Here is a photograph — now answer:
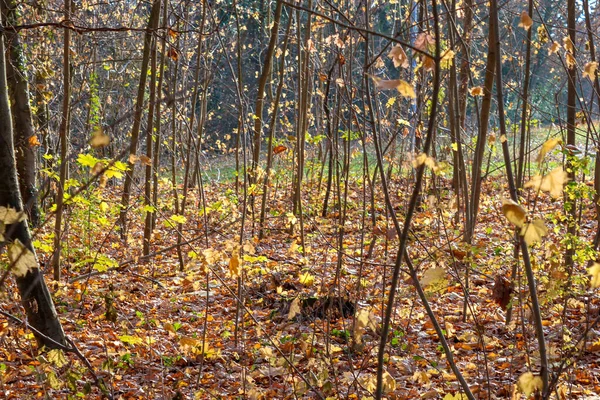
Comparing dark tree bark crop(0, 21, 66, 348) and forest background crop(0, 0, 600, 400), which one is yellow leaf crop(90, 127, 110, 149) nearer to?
forest background crop(0, 0, 600, 400)

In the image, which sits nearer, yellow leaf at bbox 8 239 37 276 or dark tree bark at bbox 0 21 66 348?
yellow leaf at bbox 8 239 37 276

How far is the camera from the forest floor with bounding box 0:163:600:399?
3.31m

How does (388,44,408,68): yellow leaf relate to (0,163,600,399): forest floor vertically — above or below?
above

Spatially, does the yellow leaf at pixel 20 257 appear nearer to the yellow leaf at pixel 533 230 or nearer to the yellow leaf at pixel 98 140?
the yellow leaf at pixel 98 140

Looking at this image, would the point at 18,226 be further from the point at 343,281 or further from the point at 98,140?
the point at 343,281

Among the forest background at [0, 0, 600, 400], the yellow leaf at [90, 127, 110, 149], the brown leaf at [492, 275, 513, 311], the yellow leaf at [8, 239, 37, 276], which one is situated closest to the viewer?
the yellow leaf at [90, 127, 110, 149]

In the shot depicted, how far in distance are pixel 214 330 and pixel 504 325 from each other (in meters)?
2.48

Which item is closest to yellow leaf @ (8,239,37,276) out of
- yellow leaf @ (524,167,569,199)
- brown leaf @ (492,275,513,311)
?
yellow leaf @ (524,167,569,199)

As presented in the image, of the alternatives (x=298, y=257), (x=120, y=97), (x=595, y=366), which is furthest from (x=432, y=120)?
(x=120, y=97)

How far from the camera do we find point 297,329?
14.7 feet

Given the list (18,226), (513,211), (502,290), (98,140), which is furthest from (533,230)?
(18,226)

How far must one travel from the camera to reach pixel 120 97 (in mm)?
13273

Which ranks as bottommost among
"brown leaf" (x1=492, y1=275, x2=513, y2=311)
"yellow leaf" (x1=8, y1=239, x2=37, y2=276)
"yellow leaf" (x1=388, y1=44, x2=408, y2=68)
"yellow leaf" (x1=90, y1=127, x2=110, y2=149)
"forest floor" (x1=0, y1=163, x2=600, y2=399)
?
"forest floor" (x1=0, y1=163, x2=600, y2=399)

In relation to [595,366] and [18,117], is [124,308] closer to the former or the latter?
[18,117]
